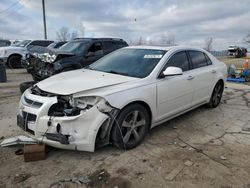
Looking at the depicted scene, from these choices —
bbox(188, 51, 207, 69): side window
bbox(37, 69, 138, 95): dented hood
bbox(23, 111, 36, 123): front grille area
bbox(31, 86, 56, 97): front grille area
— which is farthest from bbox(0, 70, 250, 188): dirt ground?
bbox(188, 51, 207, 69): side window

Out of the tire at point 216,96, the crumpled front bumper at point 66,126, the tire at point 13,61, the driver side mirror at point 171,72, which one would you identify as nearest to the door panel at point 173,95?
the driver side mirror at point 171,72

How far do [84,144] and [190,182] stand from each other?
1405 millimetres

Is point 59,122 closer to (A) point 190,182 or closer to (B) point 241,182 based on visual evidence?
(A) point 190,182

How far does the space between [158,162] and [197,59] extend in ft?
8.96

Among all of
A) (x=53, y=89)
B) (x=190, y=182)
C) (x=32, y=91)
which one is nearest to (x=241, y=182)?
(x=190, y=182)

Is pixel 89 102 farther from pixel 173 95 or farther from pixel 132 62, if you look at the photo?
pixel 173 95

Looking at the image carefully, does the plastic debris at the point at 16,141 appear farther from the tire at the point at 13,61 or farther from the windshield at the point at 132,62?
the tire at the point at 13,61

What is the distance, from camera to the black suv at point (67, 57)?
7.28 metres

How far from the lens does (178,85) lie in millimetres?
4449

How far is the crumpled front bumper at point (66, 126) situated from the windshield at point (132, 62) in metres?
1.18

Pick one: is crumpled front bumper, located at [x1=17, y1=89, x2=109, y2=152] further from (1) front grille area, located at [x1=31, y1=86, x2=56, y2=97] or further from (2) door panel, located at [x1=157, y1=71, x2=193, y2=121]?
(2) door panel, located at [x1=157, y1=71, x2=193, y2=121]

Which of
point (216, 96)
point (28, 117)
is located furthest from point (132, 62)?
point (216, 96)

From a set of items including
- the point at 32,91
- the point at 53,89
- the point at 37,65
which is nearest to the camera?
the point at 53,89

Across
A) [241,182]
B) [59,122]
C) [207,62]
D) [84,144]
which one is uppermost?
[207,62]
